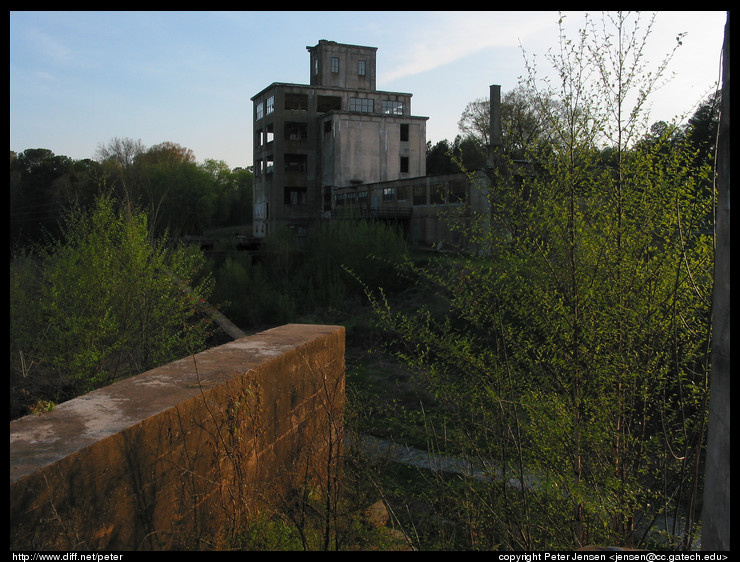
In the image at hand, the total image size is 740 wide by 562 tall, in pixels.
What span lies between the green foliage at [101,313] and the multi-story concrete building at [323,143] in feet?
103

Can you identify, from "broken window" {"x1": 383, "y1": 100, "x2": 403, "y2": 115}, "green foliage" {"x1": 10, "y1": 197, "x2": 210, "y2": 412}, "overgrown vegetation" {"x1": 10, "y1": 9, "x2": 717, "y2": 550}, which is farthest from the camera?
"broken window" {"x1": 383, "y1": 100, "x2": 403, "y2": 115}

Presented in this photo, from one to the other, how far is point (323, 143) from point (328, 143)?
1179mm

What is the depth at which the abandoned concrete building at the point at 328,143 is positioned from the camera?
1609 inches

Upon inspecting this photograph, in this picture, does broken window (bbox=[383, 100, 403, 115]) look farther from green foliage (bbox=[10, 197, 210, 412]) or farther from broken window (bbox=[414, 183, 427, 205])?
green foliage (bbox=[10, 197, 210, 412])

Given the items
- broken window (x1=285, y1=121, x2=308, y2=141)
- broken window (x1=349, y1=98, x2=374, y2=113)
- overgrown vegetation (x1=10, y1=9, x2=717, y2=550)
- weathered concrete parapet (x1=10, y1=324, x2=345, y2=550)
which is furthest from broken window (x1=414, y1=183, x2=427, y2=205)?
weathered concrete parapet (x1=10, y1=324, x2=345, y2=550)

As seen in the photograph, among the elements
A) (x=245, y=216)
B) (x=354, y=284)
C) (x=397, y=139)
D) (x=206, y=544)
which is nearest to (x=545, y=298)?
(x=206, y=544)

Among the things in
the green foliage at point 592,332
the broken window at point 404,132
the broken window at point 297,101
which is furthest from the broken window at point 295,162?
the green foliage at point 592,332

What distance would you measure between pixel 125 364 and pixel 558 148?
7.39 m

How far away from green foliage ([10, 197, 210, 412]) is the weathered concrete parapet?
13.4ft

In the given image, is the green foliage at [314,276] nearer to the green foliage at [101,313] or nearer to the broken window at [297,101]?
the green foliage at [101,313]

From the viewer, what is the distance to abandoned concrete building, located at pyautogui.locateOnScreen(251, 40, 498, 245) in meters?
40.9

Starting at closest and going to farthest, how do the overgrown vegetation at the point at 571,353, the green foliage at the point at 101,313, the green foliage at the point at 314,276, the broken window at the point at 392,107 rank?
the overgrown vegetation at the point at 571,353, the green foliage at the point at 101,313, the green foliage at the point at 314,276, the broken window at the point at 392,107

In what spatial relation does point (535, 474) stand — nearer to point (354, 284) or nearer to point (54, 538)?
point (54, 538)
